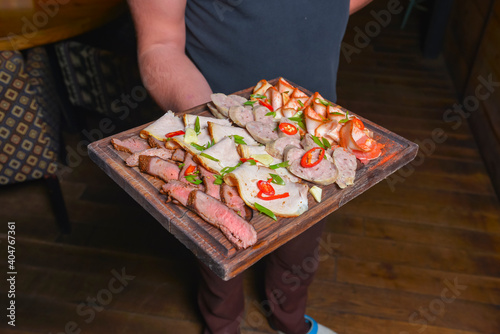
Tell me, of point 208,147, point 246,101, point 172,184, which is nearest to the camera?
point 172,184

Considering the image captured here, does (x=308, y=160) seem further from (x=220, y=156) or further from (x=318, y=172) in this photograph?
(x=220, y=156)

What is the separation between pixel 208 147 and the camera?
1.11 metres

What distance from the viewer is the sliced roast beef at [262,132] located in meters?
1.16

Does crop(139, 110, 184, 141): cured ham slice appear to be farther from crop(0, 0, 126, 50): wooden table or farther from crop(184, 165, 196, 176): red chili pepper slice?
crop(0, 0, 126, 50): wooden table

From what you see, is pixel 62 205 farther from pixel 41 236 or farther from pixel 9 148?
pixel 9 148

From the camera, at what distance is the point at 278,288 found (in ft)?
5.61

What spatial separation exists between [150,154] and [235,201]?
0.25 meters

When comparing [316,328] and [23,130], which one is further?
[23,130]

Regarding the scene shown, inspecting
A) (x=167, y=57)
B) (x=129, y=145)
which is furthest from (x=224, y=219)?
(x=167, y=57)

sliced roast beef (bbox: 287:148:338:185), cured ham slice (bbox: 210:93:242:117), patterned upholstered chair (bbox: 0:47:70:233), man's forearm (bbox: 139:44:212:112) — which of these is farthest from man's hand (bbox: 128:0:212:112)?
patterned upholstered chair (bbox: 0:47:70:233)

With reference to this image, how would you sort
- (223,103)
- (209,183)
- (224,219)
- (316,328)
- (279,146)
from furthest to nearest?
(316,328)
(223,103)
(279,146)
(209,183)
(224,219)

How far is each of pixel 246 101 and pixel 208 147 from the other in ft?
0.78

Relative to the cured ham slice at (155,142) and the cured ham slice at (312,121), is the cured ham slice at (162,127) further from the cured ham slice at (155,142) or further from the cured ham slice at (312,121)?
the cured ham slice at (312,121)

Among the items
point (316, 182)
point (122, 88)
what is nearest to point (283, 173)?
point (316, 182)
